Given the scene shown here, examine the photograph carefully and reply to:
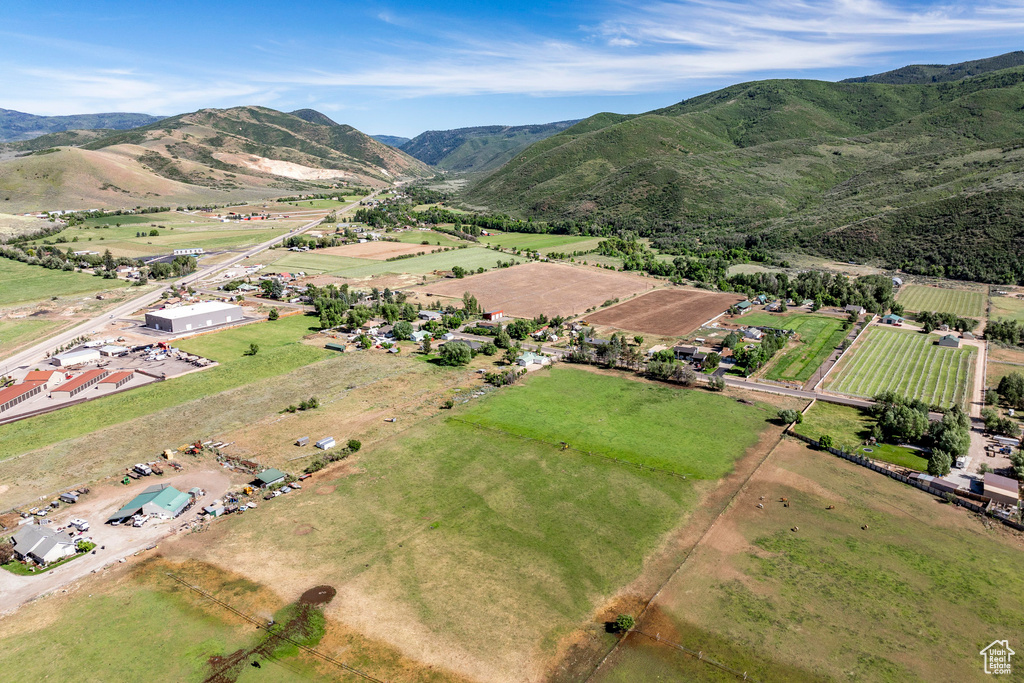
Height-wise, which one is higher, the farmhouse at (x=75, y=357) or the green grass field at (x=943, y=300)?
the green grass field at (x=943, y=300)

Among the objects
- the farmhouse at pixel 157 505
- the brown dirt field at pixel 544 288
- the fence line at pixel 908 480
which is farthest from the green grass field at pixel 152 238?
the fence line at pixel 908 480

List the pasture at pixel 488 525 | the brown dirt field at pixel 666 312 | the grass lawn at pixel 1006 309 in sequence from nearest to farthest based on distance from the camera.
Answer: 1. the pasture at pixel 488 525
2. the brown dirt field at pixel 666 312
3. the grass lawn at pixel 1006 309

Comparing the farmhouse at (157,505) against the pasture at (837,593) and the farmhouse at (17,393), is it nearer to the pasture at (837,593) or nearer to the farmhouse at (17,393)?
the farmhouse at (17,393)

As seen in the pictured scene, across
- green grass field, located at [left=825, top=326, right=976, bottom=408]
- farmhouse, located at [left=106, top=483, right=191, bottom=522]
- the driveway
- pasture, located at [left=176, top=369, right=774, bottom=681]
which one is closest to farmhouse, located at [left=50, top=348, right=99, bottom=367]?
the driveway

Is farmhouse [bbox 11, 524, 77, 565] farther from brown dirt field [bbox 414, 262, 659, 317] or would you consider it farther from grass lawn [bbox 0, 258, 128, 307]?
grass lawn [bbox 0, 258, 128, 307]

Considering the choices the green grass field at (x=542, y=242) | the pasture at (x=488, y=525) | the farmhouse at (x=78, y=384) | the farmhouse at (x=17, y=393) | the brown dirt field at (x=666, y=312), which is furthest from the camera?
the green grass field at (x=542, y=242)

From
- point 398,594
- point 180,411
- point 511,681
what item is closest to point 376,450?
point 398,594
